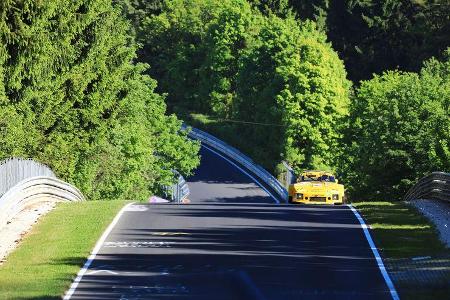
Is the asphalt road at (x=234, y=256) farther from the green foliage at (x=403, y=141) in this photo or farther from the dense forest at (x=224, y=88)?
the green foliage at (x=403, y=141)

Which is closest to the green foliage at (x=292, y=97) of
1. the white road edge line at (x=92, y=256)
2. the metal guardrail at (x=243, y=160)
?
the metal guardrail at (x=243, y=160)

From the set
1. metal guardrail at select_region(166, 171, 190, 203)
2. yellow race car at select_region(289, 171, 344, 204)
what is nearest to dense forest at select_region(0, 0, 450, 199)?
metal guardrail at select_region(166, 171, 190, 203)

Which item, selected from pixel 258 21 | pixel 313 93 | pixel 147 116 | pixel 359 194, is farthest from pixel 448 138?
pixel 258 21

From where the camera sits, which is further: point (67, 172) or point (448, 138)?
point (448, 138)

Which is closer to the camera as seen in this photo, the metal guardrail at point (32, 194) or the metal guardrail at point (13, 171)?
the metal guardrail at point (32, 194)

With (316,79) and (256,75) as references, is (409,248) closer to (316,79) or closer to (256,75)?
(316,79)

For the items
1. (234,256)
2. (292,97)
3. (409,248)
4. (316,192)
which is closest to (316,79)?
(292,97)

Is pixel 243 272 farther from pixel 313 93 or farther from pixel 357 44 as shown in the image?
pixel 357 44
